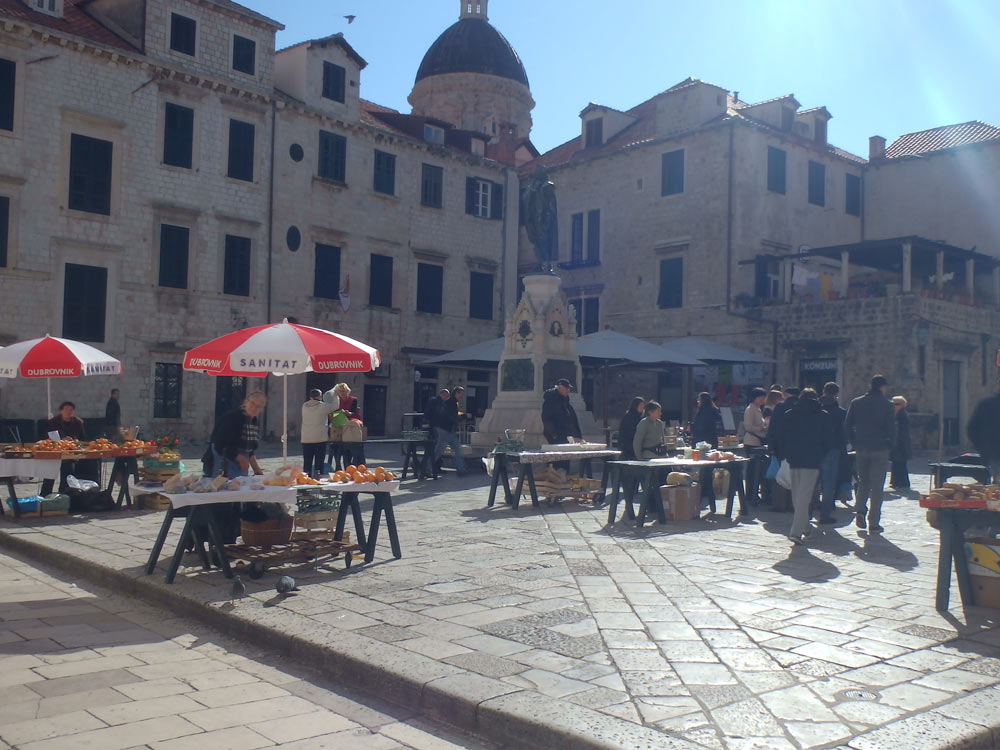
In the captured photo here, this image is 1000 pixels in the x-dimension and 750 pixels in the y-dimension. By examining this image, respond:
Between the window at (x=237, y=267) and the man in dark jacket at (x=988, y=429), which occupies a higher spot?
the window at (x=237, y=267)

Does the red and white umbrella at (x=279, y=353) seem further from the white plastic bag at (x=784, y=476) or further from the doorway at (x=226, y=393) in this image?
the doorway at (x=226, y=393)

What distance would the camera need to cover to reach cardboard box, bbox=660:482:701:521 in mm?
10625

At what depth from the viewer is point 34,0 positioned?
22516mm

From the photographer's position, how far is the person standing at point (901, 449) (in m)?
13.9

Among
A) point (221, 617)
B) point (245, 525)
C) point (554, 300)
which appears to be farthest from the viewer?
point (554, 300)

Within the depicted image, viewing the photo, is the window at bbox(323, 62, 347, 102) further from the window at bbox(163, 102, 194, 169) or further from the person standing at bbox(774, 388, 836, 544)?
the person standing at bbox(774, 388, 836, 544)

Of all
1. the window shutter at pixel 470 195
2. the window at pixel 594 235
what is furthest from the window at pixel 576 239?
the window shutter at pixel 470 195

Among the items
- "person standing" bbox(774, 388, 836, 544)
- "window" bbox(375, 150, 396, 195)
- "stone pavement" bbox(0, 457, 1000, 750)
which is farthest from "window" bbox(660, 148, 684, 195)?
"stone pavement" bbox(0, 457, 1000, 750)

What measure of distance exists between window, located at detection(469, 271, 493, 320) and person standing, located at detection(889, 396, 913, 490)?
61.3ft

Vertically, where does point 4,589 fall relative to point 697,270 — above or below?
below

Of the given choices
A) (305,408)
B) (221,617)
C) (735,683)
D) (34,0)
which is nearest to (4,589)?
(221,617)

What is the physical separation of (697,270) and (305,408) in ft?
61.3

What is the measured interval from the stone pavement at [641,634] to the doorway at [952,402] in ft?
59.5

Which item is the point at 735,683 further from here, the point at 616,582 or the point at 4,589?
the point at 4,589
